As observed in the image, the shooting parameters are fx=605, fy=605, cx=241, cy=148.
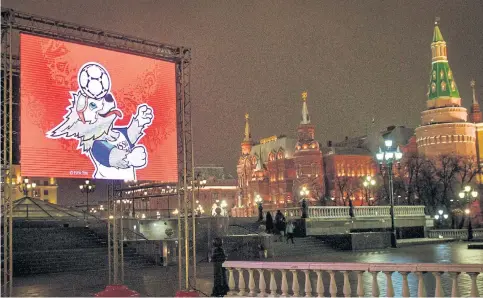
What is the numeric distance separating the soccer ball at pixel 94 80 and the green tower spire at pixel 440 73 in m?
109

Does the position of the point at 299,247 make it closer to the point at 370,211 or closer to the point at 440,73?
the point at 370,211

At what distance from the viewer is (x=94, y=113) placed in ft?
52.5

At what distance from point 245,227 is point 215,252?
1031 inches

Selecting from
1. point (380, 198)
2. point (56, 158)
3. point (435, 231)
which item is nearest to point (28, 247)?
point (56, 158)

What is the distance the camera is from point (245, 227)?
4044 centimetres

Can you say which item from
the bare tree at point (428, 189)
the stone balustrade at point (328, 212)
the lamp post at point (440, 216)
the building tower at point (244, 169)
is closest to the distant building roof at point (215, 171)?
the building tower at point (244, 169)

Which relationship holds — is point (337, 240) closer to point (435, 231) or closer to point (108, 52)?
point (435, 231)

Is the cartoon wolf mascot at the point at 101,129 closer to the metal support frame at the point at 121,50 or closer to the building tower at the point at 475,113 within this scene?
the metal support frame at the point at 121,50

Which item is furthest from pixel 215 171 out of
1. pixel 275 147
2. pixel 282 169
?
pixel 282 169

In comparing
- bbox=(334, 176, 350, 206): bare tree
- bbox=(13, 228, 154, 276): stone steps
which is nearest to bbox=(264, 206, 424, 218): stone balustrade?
bbox=(13, 228, 154, 276): stone steps

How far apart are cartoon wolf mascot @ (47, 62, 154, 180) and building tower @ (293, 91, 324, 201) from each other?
364 feet

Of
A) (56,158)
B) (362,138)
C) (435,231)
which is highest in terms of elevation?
(362,138)

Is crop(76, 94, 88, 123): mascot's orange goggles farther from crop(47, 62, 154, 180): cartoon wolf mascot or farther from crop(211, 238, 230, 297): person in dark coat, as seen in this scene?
crop(211, 238, 230, 297): person in dark coat

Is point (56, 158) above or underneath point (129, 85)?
underneath
